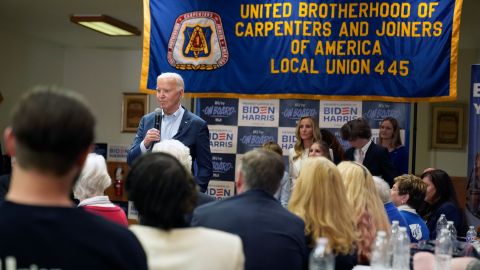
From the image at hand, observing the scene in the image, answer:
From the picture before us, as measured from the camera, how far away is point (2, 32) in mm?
9500

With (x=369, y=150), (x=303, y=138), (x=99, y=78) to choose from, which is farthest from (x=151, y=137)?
(x=99, y=78)

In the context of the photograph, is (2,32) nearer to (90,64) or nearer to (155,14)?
(90,64)

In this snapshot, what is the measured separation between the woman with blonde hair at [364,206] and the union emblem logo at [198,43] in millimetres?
2826

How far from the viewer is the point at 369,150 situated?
5.26 metres

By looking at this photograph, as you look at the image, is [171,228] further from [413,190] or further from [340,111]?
Answer: [340,111]

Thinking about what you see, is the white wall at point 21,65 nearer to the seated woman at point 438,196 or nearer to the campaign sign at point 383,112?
the campaign sign at point 383,112

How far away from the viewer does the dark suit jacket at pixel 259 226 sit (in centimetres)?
220

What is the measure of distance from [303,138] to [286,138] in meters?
0.51

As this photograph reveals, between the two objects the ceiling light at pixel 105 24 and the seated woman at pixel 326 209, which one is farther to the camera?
the ceiling light at pixel 105 24

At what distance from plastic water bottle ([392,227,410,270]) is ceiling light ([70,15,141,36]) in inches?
223

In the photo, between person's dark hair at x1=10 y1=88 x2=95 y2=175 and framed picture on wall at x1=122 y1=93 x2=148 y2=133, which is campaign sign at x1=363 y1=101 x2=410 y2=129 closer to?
person's dark hair at x1=10 y1=88 x2=95 y2=175

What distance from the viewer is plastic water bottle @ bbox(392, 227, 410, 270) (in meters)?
2.72

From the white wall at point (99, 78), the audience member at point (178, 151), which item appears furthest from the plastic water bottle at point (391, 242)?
the white wall at point (99, 78)

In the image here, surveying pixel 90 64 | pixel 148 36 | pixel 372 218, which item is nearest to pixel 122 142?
pixel 90 64
